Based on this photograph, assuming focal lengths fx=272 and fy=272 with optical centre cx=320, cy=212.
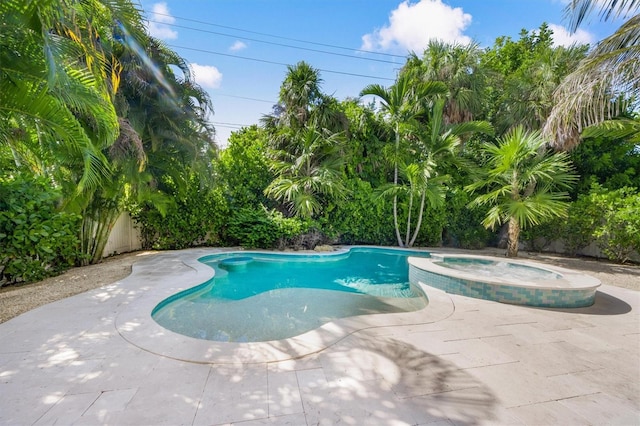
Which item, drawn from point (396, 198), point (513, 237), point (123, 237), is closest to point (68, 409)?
point (123, 237)

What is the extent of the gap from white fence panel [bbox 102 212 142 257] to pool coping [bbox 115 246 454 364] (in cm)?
334

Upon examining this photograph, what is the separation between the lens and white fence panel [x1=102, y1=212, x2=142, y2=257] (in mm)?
7605

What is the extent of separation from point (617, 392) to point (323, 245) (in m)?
7.94

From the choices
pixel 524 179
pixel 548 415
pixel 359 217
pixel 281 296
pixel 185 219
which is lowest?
pixel 281 296

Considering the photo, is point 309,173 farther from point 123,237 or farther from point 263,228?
point 123,237

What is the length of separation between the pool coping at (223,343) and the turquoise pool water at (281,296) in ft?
0.84

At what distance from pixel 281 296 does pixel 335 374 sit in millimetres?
3057

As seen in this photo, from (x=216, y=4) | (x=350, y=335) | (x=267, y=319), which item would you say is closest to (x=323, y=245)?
(x=267, y=319)

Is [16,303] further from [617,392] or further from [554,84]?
[554,84]

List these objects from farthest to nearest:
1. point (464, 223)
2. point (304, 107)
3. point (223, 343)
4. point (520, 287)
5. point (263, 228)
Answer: point (464, 223)
point (304, 107)
point (263, 228)
point (520, 287)
point (223, 343)

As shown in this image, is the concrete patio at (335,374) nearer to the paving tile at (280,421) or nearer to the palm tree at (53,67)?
the paving tile at (280,421)

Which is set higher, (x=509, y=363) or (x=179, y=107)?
(x=179, y=107)

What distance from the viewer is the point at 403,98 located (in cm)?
943

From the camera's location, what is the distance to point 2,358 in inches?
96.2
